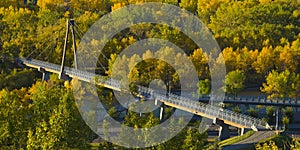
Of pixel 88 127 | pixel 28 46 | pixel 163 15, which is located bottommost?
pixel 88 127

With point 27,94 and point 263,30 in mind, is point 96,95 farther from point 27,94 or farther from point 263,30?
point 263,30

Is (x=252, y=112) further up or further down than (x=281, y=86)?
further down

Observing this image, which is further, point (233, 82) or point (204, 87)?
point (233, 82)

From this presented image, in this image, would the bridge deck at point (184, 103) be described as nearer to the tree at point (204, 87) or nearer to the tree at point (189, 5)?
the tree at point (204, 87)

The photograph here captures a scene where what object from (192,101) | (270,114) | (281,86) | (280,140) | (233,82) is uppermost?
(233,82)

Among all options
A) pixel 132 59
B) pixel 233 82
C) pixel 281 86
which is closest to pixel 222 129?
pixel 281 86

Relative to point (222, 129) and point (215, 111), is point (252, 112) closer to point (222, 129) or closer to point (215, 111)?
point (222, 129)

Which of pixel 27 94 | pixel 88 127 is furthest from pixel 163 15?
pixel 88 127
